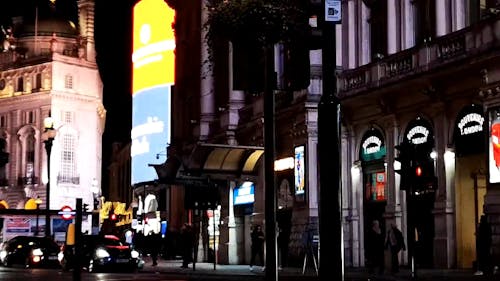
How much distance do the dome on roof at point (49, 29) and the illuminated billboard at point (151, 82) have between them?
36.5m

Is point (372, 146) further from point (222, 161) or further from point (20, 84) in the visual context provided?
point (20, 84)

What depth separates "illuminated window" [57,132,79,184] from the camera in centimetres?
9888

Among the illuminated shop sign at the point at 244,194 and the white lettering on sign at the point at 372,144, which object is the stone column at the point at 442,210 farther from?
the illuminated shop sign at the point at 244,194

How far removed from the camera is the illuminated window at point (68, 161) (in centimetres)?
9888

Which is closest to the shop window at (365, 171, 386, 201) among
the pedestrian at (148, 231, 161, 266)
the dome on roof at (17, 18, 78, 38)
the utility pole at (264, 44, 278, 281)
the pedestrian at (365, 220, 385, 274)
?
the pedestrian at (365, 220, 385, 274)

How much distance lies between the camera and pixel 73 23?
109 m

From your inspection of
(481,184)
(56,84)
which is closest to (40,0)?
(56,84)

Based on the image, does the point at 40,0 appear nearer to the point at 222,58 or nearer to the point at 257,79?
the point at 222,58

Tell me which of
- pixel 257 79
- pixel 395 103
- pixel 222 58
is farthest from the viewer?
pixel 222 58

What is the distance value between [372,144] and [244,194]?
11431mm

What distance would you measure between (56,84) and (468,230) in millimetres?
74711

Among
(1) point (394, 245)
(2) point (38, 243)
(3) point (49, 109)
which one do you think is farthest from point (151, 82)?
(3) point (49, 109)

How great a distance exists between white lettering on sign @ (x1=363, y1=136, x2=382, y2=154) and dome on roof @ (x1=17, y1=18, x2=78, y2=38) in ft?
244

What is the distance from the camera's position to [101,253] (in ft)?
118
